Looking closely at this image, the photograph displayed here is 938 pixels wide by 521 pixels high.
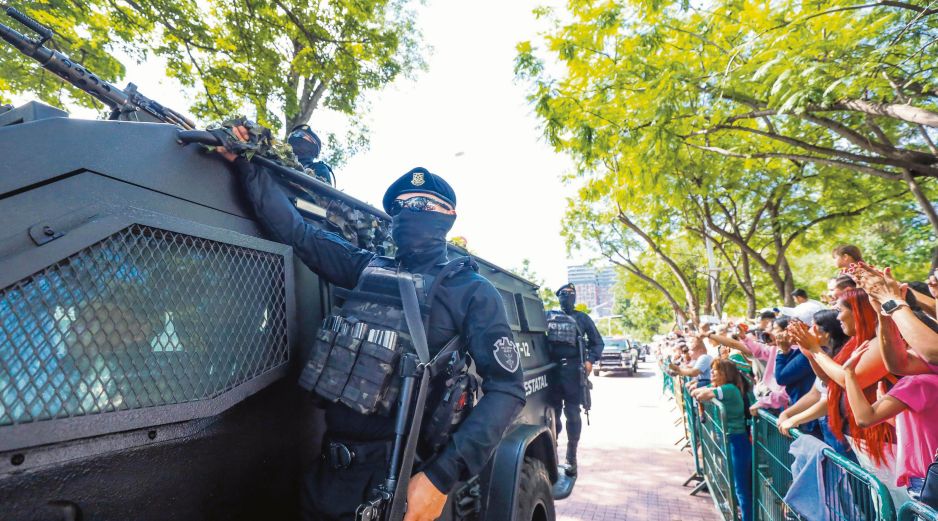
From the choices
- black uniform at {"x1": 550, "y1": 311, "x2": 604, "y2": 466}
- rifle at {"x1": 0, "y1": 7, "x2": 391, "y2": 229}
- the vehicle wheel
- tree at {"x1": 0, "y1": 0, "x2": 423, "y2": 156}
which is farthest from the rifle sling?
tree at {"x1": 0, "y1": 0, "x2": 423, "y2": 156}

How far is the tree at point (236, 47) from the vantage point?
632cm

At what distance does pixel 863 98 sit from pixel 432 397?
19.8 ft

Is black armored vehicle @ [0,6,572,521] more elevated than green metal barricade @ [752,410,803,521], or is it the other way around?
black armored vehicle @ [0,6,572,521]

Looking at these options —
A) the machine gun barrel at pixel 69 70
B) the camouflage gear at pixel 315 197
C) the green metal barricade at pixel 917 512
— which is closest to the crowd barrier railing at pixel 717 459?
the green metal barricade at pixel 917 512

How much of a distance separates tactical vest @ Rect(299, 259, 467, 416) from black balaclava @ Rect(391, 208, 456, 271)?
28 centimetres

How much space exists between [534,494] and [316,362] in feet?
5.01

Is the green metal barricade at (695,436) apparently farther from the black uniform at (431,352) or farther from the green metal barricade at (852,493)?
the black uniform at (431,352)

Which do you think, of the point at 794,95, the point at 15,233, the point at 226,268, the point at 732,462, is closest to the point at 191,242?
the point at 226,268

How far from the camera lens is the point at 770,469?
10.6 feet

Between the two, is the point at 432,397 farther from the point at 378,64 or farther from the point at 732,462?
the point at 378,64

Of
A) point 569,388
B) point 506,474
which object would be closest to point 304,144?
point 506,474

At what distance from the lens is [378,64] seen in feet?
27.3

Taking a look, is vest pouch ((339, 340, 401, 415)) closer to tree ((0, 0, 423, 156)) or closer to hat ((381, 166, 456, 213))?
hat ((381, 166, 456, 213))

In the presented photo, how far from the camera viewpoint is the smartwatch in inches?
88.8
